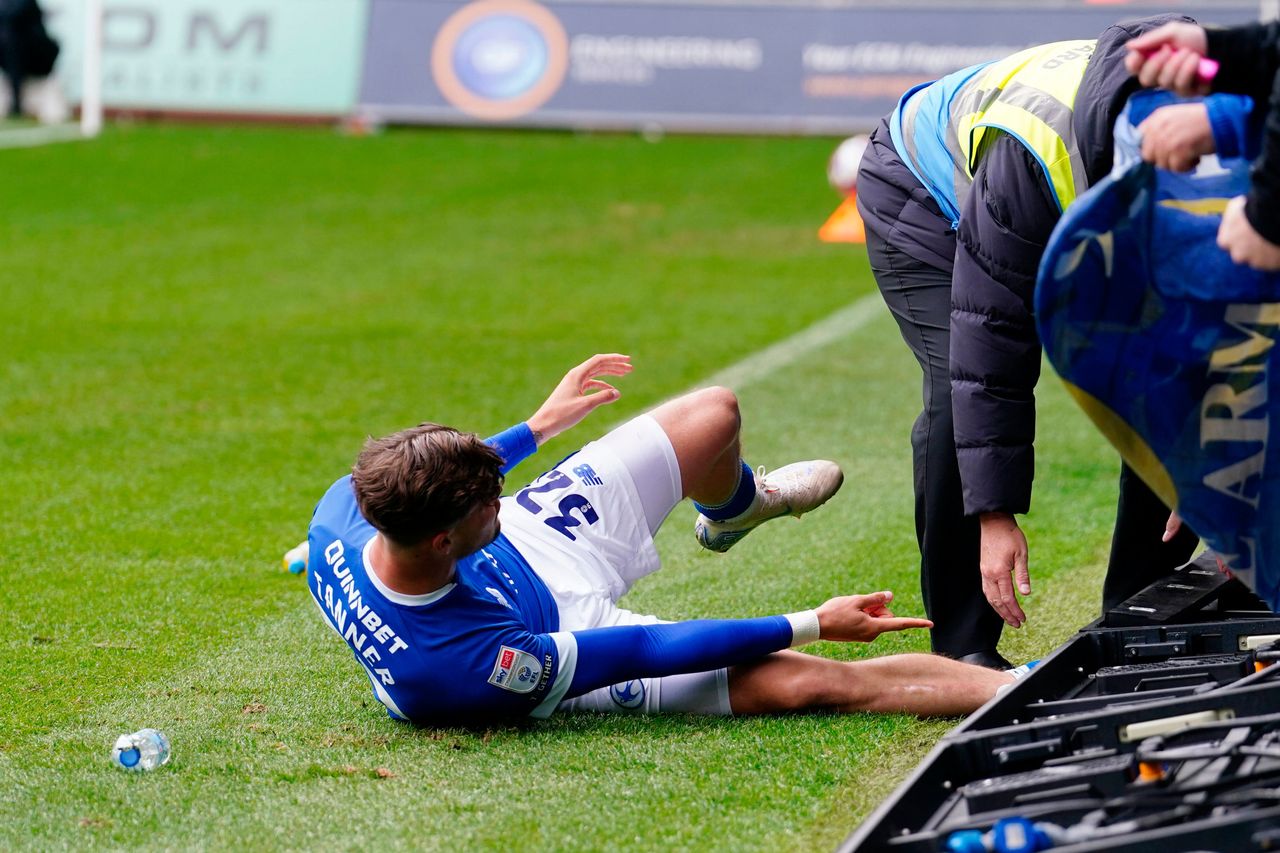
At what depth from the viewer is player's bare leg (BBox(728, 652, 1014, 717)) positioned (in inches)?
A: 162

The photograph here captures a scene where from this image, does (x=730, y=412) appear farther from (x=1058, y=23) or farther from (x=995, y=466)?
(x=1058, y=23)

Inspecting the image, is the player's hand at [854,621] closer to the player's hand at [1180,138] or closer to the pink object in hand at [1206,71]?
the player's hand at [1180,138]

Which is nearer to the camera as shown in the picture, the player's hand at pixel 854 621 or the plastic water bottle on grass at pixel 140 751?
the plastic water bottle on grass at pixel 140 751

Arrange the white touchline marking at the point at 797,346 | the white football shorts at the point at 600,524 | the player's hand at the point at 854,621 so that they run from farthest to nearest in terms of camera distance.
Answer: the white touchline marking at the point at 797,346 < the white football shorts at the point at 600,524 < the player's hand at the point at 854,621

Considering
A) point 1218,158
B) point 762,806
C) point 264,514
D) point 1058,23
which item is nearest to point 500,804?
point 762,806

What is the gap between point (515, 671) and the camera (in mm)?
3883

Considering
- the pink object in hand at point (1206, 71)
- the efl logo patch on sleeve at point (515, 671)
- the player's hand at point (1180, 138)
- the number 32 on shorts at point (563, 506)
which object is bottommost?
the efl logo patch on sleeve at point (515, 671)

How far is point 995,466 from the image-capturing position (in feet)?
13.1

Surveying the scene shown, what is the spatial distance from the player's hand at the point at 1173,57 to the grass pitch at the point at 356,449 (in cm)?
155

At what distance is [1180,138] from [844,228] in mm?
10768

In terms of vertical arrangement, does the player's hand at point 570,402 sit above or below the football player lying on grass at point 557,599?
above

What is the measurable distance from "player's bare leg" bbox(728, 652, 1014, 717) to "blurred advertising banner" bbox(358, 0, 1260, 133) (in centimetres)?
1446

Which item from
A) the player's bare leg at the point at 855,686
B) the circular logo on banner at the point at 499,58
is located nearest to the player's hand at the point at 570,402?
the player's bare leg at the point at 855,686

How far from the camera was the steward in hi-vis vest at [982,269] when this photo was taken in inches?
150
